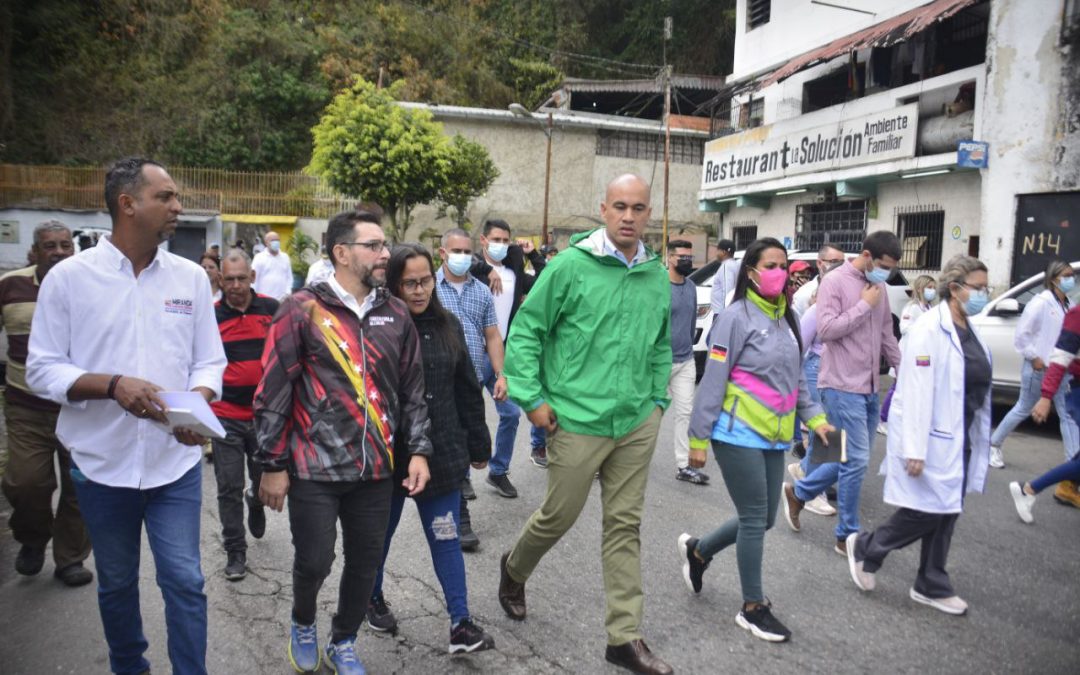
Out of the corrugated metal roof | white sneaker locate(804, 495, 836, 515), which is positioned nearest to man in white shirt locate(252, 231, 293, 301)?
white sneaker locate(804, 495, 836, 515)

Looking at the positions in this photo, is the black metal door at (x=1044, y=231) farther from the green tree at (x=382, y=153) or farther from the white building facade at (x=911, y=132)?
the green tree at (x=382, y=153)

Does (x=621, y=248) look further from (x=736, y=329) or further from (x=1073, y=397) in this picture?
(x=1073, y=397)

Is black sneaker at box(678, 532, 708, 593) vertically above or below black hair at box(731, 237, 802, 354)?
below

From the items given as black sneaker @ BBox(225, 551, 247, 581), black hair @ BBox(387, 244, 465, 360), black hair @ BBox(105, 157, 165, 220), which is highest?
black hair @ BBox(105, 157, 165, 220)

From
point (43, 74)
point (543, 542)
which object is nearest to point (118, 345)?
point (543, 542)

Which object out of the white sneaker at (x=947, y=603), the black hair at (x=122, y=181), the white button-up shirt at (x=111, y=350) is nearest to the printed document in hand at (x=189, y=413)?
the white button-up shirt at (x=111, y=350)

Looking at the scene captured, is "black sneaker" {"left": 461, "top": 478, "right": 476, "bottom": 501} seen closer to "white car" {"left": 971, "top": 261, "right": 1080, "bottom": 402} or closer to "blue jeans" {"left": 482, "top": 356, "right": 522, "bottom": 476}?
"blue jeans" {"left": 482, "top": 356, "right": 522, "bottom": 476}

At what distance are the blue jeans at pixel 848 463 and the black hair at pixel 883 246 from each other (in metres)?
0.89

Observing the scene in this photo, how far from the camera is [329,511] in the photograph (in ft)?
10.6

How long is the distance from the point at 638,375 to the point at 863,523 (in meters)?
3.03

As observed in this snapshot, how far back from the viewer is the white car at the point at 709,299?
1113 centimetres

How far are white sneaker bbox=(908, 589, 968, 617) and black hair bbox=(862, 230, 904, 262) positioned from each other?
6.68 feet

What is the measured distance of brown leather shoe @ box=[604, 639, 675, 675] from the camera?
136 inches

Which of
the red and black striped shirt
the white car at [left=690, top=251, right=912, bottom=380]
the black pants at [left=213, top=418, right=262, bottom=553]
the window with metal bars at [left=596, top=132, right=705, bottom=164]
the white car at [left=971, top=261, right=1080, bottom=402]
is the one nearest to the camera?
the black pants at [left=213, top=418, right=262, bottom=553]
